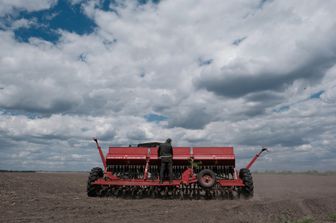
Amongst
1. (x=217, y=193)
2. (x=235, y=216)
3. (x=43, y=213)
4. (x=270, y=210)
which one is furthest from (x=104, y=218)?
(x=217, y=193)

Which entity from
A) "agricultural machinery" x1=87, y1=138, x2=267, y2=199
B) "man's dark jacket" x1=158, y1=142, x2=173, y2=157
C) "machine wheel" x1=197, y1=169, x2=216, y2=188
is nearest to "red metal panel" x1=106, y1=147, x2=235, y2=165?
"agricultural machinery" x1=87, y1=138, x2=267, y2=199

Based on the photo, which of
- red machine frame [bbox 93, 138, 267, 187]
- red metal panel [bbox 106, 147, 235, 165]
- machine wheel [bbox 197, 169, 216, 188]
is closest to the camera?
machine wheel [bbox 197, 169, 216, 188]

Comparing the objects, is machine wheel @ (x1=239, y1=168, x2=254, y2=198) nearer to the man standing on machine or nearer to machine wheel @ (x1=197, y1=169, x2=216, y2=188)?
machine wheel @ (x1=197, y1=169, x2=216, y2=188)

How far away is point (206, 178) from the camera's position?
605 inches

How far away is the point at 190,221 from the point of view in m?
9.45

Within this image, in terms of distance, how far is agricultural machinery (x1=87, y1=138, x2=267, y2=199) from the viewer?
1542 centimetres

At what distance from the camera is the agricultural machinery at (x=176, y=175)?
15422 millimetres

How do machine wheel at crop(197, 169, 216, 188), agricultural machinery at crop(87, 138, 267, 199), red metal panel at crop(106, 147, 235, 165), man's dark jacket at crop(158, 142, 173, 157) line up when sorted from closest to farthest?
machine wheel at crop(197, 169, 216, 188) < agricultural machinery at crop(87, 138, 267, 199) < man's dark jacket at crop(158, 142, 173, 157) < red metal panel at crop(106, 147, 235, 165)

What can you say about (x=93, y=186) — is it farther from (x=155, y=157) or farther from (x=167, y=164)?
(x=167, y=164)

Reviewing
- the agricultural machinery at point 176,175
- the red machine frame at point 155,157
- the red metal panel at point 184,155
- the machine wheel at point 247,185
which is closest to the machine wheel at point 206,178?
the agricultural machinery at point 176,175

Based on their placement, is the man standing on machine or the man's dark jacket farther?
the man's dark jacket

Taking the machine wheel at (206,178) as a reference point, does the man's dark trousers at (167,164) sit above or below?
above

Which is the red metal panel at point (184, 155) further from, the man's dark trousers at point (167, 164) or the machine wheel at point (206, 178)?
the machine wheel at point (206, 178)

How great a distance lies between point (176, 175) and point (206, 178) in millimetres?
2088
